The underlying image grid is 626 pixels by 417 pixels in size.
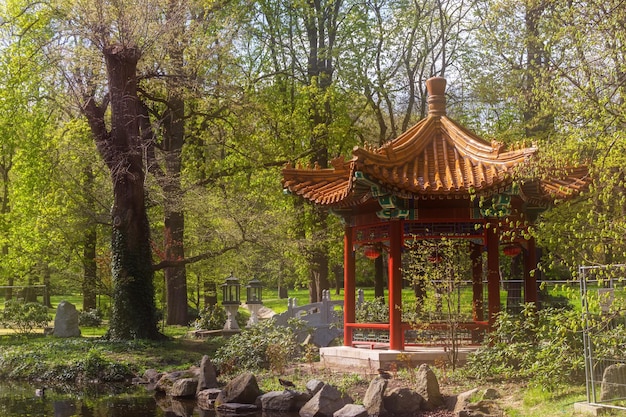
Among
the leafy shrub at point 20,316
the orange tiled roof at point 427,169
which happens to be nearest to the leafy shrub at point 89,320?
the leafy shrub at point 20,316

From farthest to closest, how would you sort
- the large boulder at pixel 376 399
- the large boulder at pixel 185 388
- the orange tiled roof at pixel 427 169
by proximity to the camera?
the large boulder at pixel 185 388, the orange tiled roof at pixel 427 169, the large boulder at pixel 376 399

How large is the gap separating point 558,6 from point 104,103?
46.3 ft

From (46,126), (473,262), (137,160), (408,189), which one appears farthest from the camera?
(46,126)

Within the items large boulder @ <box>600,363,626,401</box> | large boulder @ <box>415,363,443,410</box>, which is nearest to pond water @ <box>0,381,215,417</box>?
large boulder @ <box>415,363,443,410</box>

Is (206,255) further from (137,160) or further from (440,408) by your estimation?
(440,408)

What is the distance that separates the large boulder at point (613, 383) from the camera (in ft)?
31.1

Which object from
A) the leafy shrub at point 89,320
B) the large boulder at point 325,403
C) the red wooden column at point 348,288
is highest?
the red wooden column at point 348,288

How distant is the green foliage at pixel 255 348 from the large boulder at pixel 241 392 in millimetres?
2186

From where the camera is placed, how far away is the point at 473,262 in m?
15.9

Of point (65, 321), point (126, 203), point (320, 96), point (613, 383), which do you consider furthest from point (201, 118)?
point (613, 383)

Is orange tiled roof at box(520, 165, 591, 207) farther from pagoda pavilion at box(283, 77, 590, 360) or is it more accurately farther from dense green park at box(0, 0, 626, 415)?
dense green park at box(0, 0, 626, 415)

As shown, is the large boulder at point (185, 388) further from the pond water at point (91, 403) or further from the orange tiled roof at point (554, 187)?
the orange tiled roof at point (554, 187)

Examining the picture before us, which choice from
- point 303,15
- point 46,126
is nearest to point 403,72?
point 303,15

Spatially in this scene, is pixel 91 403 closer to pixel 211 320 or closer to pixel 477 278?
pixel 477 278
